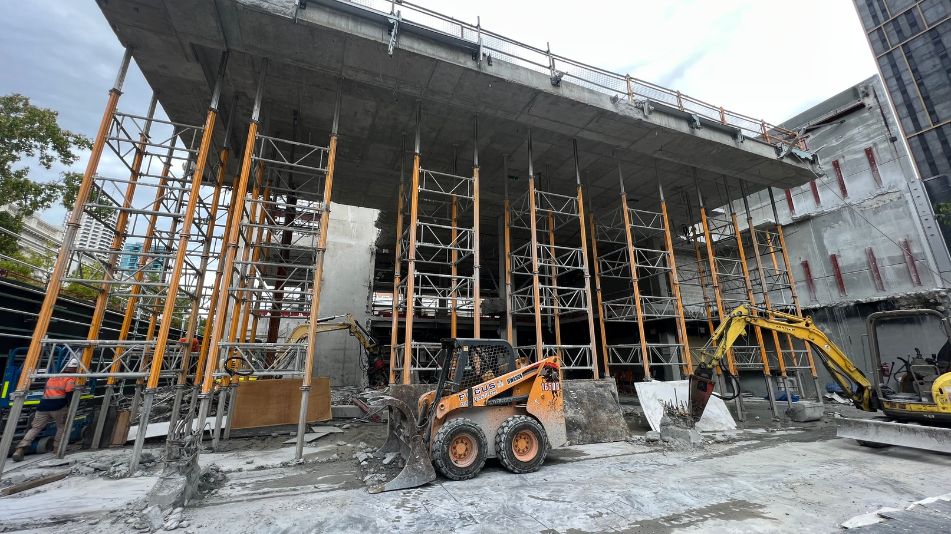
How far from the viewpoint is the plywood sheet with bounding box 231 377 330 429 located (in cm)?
1073

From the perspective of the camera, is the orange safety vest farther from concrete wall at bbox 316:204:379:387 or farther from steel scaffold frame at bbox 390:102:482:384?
concrete wall at bbox 316:204:379:387

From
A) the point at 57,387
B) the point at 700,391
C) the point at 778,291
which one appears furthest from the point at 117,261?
the point at 778,291

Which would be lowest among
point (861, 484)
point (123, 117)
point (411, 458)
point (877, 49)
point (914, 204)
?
point (861, 484)

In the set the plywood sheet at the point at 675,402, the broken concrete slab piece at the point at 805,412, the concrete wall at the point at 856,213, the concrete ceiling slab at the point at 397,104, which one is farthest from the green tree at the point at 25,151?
the concrete wall at the point at 856,213

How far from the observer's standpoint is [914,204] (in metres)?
19.0

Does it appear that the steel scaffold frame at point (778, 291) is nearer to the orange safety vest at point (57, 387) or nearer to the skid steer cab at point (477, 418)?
the skid steer cab at point (477, 418)

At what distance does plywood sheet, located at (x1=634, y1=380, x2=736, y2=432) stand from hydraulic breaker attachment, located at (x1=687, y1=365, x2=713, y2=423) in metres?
1.63

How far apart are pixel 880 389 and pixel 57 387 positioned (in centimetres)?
1867

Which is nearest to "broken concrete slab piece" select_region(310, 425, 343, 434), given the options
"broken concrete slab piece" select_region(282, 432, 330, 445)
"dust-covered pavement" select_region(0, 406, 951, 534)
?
"broken concrete slab piece" select_region(282, 432, 330, 445)

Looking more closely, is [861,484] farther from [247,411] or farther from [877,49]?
[877,49]

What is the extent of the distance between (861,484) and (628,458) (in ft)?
12.2

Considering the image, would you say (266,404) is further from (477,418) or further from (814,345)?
(814,345)

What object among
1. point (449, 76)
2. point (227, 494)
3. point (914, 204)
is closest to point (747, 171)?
point (914, 204)

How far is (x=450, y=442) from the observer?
6758mm
